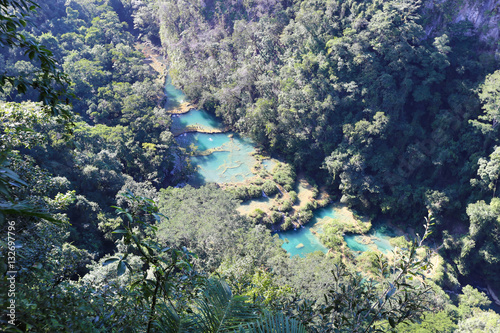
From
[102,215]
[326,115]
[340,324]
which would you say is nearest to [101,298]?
[340,324]

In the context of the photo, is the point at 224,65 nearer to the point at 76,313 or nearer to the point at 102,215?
the point at 102,215

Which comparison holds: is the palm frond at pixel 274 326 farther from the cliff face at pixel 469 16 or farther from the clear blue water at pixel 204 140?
the cliff face at pixel 469 16

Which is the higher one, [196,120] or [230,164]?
[196,120]

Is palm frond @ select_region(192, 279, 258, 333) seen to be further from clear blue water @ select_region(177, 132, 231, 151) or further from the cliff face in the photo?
the cliff face

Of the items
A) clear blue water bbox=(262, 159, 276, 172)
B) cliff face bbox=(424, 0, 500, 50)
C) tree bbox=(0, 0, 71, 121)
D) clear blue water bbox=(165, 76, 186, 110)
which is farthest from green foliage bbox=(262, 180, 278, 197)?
tree bbox=(0, 0, 71, 121)

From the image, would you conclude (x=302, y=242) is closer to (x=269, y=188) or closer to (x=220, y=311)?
(x=269, y=188)

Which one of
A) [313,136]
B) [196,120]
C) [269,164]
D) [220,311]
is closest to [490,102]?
[313,136]
